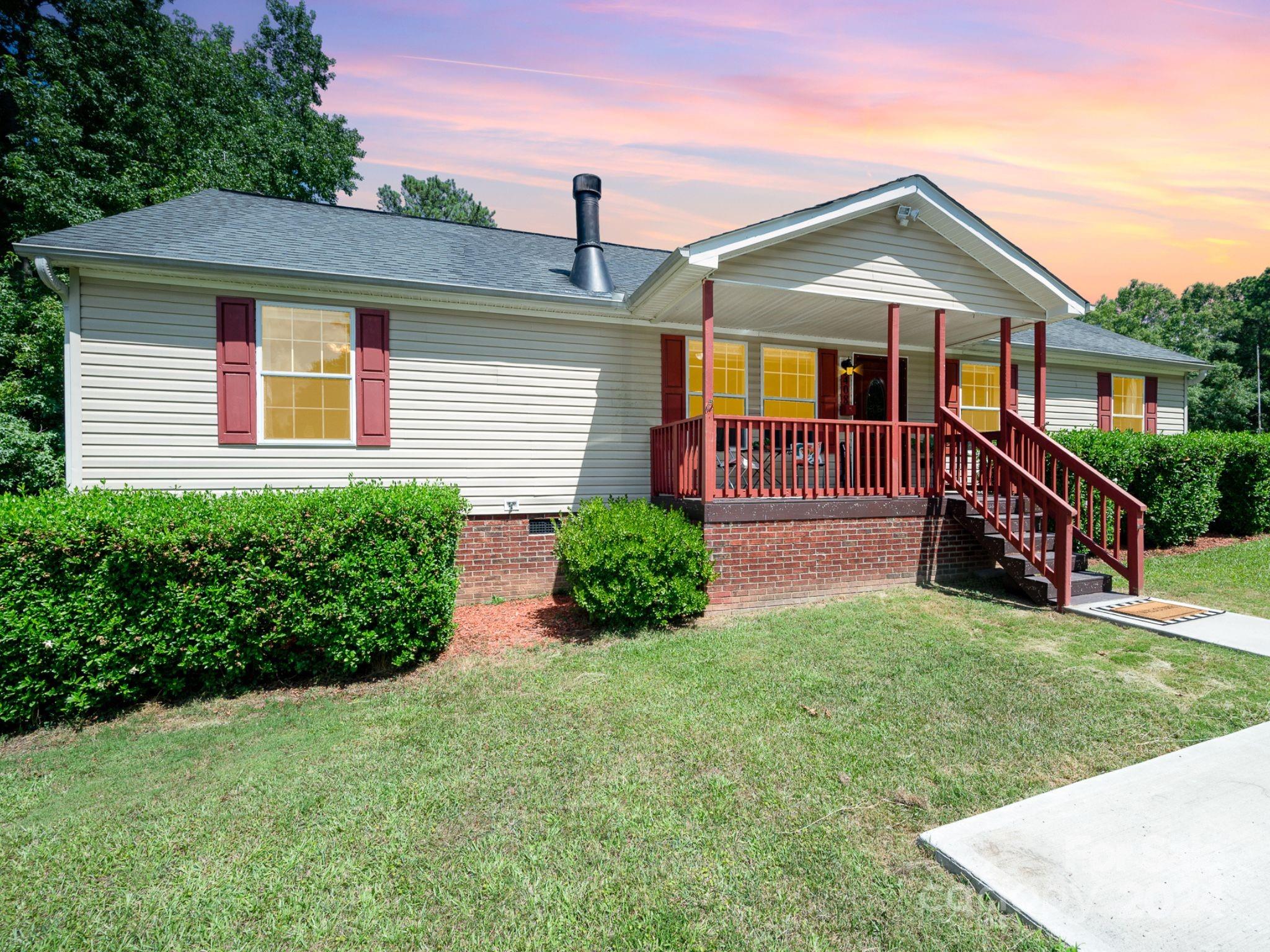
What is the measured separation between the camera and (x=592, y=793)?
3043mm

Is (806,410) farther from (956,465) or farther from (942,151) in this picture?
(942,151)

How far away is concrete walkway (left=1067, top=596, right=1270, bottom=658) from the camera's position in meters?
4.86

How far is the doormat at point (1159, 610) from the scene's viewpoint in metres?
5.56

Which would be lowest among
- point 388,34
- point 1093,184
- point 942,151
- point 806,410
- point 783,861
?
point 783,861

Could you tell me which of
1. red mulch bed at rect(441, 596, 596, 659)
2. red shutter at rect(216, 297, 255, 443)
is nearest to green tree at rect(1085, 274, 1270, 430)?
red mulch bed at rect(441, 596, 596, 659)

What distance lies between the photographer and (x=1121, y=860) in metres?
2.36

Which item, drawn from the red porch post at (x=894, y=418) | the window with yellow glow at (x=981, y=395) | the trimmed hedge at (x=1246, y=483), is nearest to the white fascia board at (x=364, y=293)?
the red porch post at (x=894, y=418)

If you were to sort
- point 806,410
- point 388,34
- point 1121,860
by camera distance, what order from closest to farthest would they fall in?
point 1121,860
point 388,34
point 806,410

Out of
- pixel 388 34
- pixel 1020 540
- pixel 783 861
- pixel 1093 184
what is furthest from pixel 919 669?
pixel 388 34

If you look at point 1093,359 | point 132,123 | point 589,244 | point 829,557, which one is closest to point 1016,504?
point 829,557

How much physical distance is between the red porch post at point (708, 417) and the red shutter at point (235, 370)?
5.07 m

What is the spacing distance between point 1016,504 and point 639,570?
547 centimetres

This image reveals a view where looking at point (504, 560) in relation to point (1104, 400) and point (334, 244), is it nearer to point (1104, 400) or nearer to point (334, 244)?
point (334, 244)

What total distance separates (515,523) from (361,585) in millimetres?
3124
